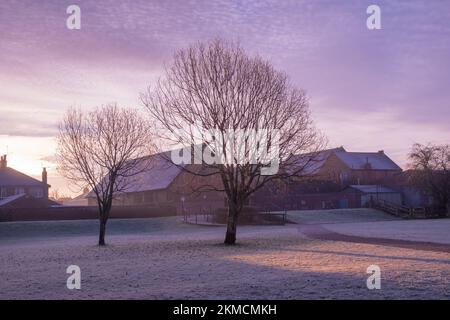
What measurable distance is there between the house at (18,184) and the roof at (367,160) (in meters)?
53.3

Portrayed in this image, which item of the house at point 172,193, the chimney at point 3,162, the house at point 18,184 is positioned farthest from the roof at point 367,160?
the chimney at point 3,162

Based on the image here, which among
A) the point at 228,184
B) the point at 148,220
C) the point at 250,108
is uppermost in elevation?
the point at 250,108

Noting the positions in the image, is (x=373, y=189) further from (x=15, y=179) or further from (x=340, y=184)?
(x=15, y=179)

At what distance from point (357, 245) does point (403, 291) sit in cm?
1501

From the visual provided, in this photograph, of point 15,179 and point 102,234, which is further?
point 15,179

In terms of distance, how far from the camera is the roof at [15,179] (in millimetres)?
81188

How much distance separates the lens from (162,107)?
97.1 ft

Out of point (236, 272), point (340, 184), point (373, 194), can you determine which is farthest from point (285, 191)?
point (236, 272)

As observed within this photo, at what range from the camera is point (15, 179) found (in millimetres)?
82375

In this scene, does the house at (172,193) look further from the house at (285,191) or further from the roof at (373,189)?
the roof at (373,189)

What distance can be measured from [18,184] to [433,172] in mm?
62937

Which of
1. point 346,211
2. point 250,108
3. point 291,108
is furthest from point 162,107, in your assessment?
point 346,211

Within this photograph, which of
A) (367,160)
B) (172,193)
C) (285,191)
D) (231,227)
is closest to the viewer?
(231,227)

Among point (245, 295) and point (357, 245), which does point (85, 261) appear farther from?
point (357, 245)
